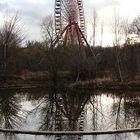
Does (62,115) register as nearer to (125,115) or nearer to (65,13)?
(125,115)

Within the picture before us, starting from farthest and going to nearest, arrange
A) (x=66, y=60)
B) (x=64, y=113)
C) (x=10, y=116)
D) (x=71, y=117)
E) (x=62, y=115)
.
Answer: (x=66, y=60) → (x=64, y=113) → (x=62, y=115) → (x=10, y=116) → (x=71, y=117)

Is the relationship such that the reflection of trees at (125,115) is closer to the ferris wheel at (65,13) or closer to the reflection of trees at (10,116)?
the reflection of trees at (10,116)

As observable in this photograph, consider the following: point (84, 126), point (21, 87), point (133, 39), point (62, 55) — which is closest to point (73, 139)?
point (84, 126)

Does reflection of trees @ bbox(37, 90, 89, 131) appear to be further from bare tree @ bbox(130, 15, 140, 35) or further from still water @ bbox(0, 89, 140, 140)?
bare tree @ bbox(130, 15, 140, 35)

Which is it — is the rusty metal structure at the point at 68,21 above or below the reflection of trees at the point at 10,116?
above

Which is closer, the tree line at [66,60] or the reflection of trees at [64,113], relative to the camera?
the reflection of trees at [64,113]

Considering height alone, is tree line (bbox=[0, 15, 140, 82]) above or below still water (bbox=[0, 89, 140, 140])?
above

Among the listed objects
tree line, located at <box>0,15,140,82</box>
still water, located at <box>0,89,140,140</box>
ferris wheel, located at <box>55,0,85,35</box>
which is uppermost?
ferris wheel, located at <box>55,0,85,35</box>

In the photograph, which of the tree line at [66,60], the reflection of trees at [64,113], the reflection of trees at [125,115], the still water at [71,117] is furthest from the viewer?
the tree line at [66,60]

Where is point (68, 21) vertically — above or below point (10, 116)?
above

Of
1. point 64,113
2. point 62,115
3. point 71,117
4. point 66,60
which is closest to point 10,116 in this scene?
point 62,115

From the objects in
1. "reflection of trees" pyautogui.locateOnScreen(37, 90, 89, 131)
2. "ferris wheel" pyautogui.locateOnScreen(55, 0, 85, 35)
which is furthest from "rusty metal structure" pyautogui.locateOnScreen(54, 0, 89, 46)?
"reflection of trees" pyautogui.locateOnScreen(37, 90, 89, 131)

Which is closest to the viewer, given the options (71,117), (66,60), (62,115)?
(71,117)

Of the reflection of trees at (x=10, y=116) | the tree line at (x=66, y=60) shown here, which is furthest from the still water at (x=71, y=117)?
the tree line at (x=66, y=60)
